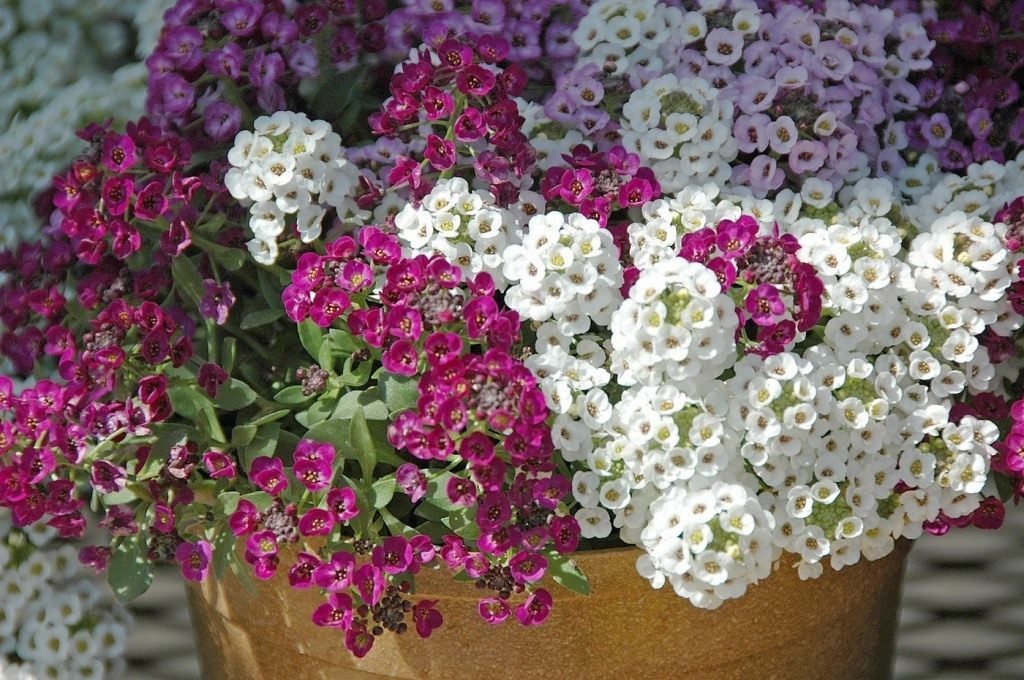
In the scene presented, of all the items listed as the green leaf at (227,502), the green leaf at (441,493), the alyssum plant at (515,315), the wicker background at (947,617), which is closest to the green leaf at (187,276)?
the alyssum plant at (515,315)

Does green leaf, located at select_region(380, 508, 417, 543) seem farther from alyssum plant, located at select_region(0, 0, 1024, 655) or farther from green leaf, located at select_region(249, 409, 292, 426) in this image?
green leaf, located at select_region(249, 409, 292, 426)

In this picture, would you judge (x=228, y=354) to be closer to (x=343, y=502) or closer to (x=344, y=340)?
(x=344, y=340)

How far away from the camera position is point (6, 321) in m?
1.37

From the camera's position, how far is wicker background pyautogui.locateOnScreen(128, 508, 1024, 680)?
2.19 meters

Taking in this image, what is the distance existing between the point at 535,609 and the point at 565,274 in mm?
305

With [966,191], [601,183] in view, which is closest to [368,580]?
[601,183]

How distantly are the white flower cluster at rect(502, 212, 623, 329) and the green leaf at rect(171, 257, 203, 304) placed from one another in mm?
332

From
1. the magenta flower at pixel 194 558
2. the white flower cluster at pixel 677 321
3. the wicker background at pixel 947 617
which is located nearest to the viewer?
the white flower cluster at pixel 677 321

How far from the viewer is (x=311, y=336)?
1246mm

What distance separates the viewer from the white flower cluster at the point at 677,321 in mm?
1076

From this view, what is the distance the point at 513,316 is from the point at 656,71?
414 mm

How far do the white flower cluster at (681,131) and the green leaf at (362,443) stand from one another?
0.43 metres

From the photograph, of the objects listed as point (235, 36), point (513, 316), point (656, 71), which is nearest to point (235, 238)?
point (235, 36)

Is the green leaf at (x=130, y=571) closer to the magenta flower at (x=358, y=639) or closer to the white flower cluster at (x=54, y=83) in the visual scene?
the magenta flower at (x=358, y=639)
